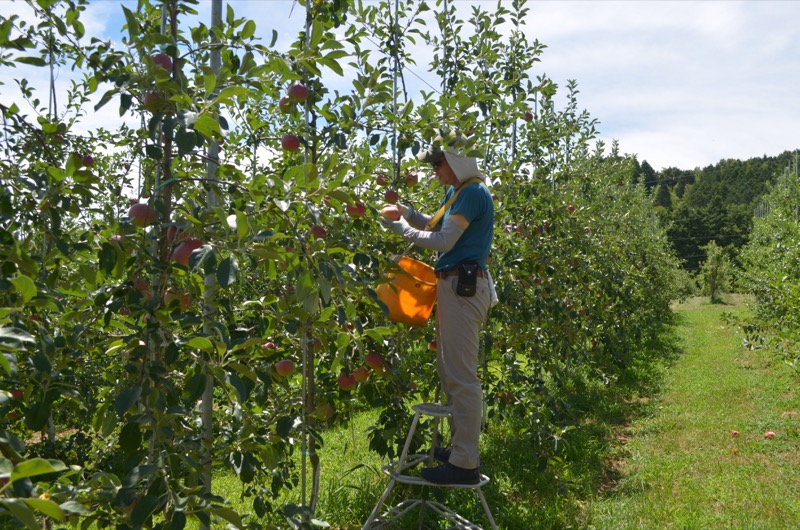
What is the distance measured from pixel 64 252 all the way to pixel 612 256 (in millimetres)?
7458

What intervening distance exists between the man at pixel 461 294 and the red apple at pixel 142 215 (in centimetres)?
108

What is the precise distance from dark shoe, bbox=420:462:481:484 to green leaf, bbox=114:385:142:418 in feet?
5.00

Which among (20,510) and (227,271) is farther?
(227,271)

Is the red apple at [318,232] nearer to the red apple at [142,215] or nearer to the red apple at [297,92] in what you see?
the red apple at [297,92]

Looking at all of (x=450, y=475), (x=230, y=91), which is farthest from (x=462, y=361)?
(x=230, y=91)

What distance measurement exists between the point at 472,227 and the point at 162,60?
1545 millimetres

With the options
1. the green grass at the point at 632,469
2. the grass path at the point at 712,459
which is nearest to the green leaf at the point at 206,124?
the green grass at the point at 632,469

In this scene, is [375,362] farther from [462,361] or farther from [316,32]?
[316,32]

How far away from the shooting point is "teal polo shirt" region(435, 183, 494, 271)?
2754mm

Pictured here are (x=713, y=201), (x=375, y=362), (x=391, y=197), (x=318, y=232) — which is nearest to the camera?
(x=318, y=232)

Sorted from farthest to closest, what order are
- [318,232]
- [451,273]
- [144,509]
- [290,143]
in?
[451,273]
[290,143]
[318,232]
[144,509]

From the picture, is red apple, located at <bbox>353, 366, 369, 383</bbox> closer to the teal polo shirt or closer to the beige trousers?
the beige trousers

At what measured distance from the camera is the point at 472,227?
9.31ft

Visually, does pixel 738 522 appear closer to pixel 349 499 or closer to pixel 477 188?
pixel 349 499
